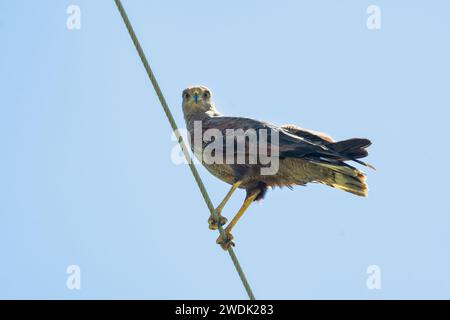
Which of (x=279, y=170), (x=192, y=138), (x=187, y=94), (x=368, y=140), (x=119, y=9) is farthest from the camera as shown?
(x=187, y=94)

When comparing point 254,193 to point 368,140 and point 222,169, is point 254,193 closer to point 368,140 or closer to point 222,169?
point 222,169

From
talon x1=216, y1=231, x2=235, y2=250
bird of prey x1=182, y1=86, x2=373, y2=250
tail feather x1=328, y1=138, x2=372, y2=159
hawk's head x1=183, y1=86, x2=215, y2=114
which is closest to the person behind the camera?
tail feather x1=328, y1=138, x2=372, y2=159

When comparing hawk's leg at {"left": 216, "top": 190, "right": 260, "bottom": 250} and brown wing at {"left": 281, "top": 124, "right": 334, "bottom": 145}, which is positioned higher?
brown wing at {"left": 281, "top": 124, "right": 334, "bottom": 145}

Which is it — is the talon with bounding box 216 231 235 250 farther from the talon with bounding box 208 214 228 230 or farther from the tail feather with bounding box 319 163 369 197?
the tail feather with bounding box 319 163 369 197

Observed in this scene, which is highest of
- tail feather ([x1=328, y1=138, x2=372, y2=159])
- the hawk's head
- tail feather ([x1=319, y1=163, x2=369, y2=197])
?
the hawk's head

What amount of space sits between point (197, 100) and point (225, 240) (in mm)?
2319

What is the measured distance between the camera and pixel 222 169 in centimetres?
980

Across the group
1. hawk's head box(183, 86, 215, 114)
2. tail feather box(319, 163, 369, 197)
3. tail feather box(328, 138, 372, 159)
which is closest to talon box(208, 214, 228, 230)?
tail feather box(319, 163, 369, 197)

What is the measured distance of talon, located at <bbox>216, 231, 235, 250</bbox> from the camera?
30.9 ft

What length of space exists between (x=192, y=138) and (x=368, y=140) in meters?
2.32

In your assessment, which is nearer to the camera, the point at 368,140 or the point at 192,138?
the point at 368,140

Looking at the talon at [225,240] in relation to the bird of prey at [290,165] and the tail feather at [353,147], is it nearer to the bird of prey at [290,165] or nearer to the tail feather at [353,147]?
the bird of prey at [290,165]
